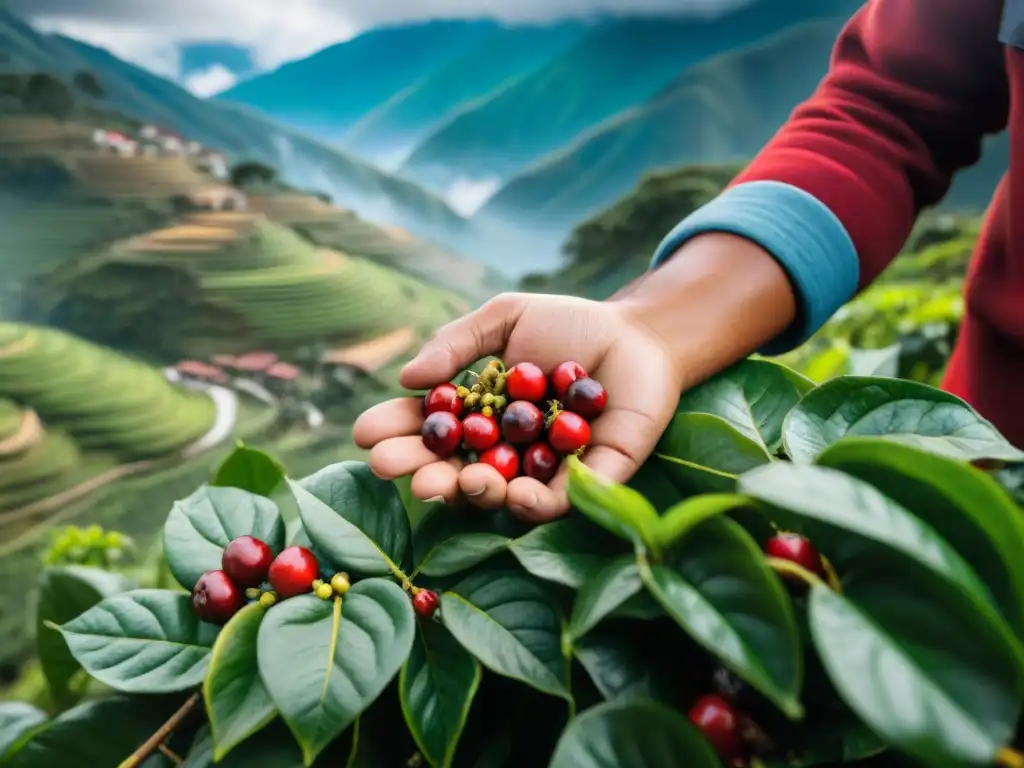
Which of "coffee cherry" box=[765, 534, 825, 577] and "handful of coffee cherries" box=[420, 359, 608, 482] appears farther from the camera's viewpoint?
"handful of coffee cherries" box=[420, 359, 608, 482]

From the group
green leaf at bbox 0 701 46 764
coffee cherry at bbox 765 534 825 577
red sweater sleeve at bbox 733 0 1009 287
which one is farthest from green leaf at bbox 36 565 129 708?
red sweater sleeve at bbox 733 0 1009 287

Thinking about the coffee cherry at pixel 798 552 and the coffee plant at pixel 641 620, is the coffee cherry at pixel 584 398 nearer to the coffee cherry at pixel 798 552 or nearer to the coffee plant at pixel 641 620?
the coffee plant at pixel 641 620

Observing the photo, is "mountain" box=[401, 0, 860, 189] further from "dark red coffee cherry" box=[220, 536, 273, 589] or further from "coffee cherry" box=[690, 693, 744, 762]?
"coffee cherry" box=[690, 693, 744, 762]

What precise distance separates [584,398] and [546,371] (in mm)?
83

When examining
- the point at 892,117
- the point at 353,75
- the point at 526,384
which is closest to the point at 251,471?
the point at 526,384

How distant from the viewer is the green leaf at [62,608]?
1.57 feet

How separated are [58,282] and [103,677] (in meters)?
1.43

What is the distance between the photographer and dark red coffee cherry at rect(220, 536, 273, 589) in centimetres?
32

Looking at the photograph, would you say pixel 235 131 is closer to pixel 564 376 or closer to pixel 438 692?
pixel 564 376

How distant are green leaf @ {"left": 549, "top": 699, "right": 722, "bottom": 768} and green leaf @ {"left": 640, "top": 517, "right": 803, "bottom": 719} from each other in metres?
0.03

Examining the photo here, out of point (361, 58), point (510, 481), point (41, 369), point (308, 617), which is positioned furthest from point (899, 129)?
point (361, 58)

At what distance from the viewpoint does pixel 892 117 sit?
25.8 inches

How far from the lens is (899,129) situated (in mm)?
657

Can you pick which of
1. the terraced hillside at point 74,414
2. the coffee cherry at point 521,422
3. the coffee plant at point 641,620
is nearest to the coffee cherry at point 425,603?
the coffee plant at point 641,620
